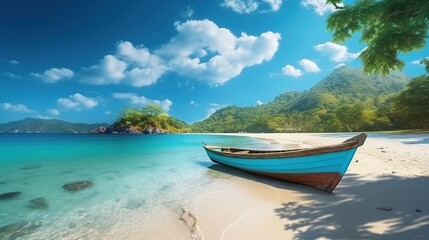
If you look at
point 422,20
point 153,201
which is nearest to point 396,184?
point 422,20

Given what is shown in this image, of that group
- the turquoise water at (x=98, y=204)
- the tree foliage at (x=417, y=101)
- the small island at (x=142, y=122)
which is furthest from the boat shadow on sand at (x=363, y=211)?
the small island at (x=142, y=122)

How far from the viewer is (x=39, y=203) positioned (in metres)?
8.20

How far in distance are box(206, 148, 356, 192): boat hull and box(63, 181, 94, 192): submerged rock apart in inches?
309

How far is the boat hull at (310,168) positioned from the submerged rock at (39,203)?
8.27m

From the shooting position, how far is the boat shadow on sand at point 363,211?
4.42 metres

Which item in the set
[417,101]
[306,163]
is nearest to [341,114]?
[417,101]

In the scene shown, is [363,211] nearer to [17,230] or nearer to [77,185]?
[17,230]

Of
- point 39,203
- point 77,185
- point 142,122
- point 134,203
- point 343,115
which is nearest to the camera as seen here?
point 134,203

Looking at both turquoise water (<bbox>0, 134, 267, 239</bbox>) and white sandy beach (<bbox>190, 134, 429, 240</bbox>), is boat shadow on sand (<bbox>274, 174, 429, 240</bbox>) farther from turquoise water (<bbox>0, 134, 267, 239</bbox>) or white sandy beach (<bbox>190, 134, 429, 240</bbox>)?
turquoise water (<bbox>0, 134, 267, 239</bbox>)

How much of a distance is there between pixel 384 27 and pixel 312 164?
6.30 meters

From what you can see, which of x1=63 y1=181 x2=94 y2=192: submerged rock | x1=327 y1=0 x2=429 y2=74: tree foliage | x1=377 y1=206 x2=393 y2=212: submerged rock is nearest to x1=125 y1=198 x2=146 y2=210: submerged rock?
x1=63 y1=181 x2=94 y2=192: submerged rock

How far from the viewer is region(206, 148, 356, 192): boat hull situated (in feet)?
23.7

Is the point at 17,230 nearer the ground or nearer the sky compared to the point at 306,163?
nearer the ground

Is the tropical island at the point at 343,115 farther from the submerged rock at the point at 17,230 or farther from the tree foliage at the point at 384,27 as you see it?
the submerged rock at the point at 17,230
